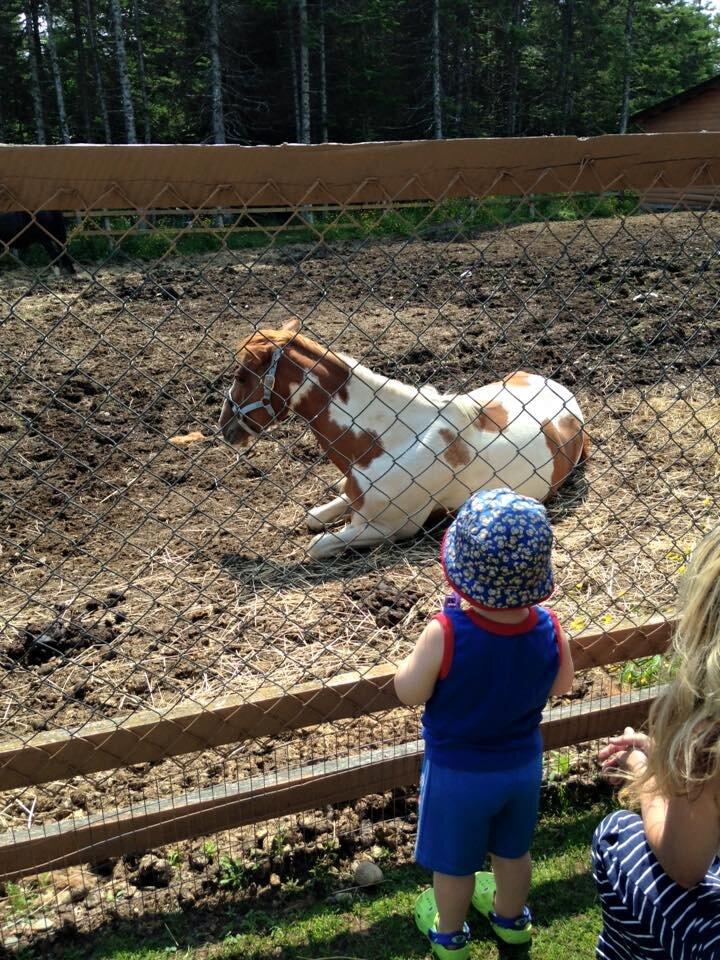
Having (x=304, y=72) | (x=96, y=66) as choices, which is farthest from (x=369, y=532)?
(x=96, y=66)

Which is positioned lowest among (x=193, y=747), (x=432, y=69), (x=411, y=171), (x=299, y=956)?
(x=299, y=956)

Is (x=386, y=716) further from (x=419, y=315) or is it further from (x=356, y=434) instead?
(x=419, y=315)

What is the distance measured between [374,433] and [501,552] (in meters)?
2.80

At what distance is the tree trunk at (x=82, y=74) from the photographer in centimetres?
2567

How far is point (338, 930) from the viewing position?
2.27m

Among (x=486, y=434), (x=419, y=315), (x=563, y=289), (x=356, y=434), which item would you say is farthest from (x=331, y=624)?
(x=563, y=289)

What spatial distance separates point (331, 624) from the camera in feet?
12.1

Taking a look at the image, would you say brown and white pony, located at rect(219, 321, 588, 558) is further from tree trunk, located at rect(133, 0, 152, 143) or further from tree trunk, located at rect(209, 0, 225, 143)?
tree trunk, located at rect(133, 0, 152, 143)

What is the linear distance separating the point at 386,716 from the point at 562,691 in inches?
42.6

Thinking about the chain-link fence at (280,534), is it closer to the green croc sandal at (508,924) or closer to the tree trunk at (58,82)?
the green croc sandal at (508,924)

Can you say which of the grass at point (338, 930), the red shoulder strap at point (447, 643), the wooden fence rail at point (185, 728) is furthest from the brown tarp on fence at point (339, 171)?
the grass at point (338, 930)

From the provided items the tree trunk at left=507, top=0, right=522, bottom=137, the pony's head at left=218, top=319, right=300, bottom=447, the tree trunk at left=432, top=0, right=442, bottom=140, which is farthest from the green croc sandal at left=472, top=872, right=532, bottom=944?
Answer: the tree trunk at left=507, top=0, right=522, bottom=137

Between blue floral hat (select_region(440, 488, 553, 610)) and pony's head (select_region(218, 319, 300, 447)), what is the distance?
2.67 m

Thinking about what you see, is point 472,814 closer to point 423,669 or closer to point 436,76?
point 423,669
